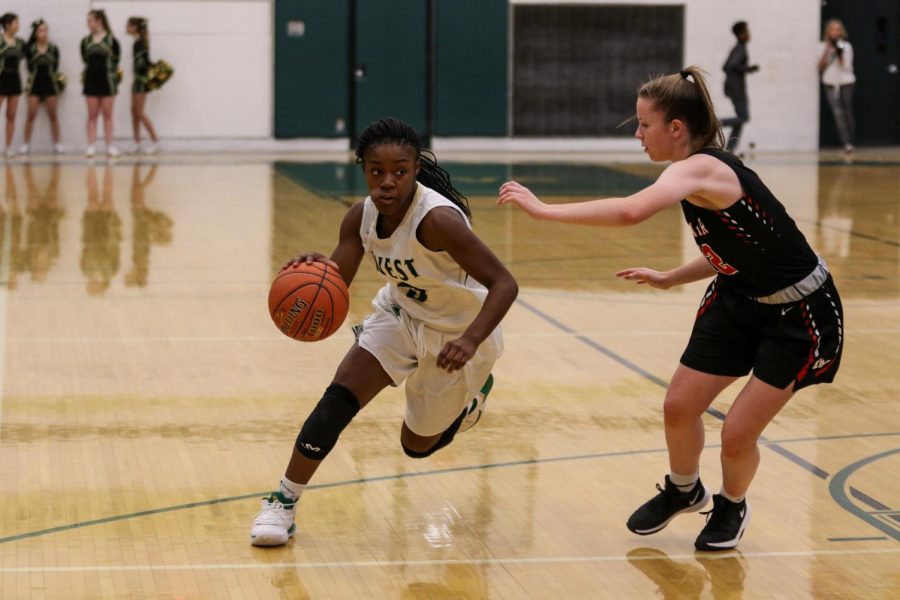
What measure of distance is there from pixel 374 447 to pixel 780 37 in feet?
61.2

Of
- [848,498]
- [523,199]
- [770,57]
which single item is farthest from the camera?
[770,57]

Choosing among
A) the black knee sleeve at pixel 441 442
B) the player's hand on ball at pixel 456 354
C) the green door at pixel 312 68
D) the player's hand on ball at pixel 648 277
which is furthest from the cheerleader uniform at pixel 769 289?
the green door at pixel 312 68

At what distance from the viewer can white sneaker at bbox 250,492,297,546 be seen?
15.8 ft

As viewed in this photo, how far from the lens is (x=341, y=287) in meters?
5.02

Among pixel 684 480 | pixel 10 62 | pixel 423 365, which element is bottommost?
pixel 684 480

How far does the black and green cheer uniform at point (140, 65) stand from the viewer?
69.7 feet

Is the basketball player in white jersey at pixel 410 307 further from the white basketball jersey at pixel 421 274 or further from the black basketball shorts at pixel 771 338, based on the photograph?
the black basketball shorts at pixel 771 338

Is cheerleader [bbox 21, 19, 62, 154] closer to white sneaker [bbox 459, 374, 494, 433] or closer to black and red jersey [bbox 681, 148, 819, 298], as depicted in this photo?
white sneaker [bbox 459, 374, 494, 433]

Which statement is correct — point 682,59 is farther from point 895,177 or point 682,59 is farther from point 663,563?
point 663,563

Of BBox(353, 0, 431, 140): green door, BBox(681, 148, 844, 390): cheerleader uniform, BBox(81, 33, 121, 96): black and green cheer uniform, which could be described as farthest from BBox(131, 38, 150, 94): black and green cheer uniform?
BBox(681, 148, 844, 390): cheerleader uniform

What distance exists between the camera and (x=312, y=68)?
892 inches

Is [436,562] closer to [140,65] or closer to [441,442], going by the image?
[441,442]

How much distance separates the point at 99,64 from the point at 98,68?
6cm

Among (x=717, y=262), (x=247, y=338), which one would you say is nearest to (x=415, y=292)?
(x=717, y=262)
